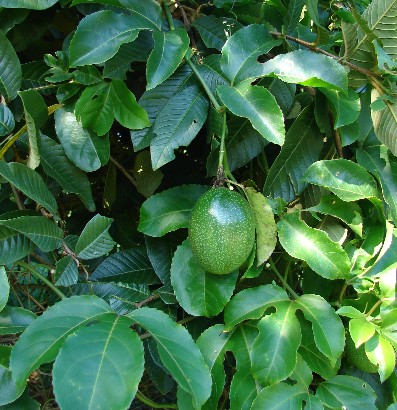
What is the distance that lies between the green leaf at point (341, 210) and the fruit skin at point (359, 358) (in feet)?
0.65

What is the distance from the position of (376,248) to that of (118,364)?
50 cm

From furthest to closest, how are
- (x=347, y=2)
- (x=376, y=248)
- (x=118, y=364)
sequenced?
1. (x=347, y=2)
2. (x=376, y=248)
3. (x=118, y=364)

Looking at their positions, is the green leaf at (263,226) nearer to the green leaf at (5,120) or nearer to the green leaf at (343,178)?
the green leaf at (343,178)

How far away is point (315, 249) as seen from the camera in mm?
844

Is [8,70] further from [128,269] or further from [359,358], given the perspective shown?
[359,358]

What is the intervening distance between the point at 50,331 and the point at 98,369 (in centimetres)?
10

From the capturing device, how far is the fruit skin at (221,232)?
77 centimetres

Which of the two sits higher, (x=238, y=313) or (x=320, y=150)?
(x=320, y=150)

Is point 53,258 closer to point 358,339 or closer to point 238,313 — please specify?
point 238,313

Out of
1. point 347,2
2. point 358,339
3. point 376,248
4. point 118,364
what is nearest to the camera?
point 118,364

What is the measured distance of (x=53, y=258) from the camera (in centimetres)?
99

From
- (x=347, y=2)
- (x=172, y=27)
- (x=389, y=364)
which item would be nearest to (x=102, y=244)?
(x=172, y=27)

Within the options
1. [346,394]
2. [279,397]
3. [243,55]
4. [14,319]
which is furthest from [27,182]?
[346,394]

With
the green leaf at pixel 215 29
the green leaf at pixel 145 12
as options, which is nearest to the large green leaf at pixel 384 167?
the green leaf at pixel 215 29
